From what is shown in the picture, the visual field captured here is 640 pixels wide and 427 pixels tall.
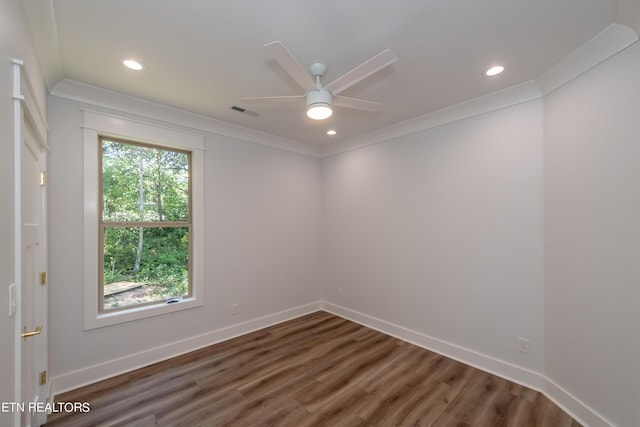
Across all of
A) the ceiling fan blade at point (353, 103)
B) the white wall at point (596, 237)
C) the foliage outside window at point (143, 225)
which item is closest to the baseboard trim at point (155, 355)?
the foliage outside window at point (143, 225)

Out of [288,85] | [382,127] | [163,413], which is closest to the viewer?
[163,413]

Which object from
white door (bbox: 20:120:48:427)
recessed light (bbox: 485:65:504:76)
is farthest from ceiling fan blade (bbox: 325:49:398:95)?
white door (bbox: 20:120:48:427)

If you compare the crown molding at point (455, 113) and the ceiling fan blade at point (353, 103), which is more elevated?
the crown molding at point (455, 113)

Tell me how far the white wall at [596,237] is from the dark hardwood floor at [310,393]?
1.47 ft

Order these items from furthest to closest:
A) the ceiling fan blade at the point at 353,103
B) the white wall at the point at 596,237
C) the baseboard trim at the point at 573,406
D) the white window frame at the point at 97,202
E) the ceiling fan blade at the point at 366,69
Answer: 1. the white window frame at the point at 97,202
2. the ceiling fan blade at the point at 353,103
3. the baseboard trim at the point at 573,406
4. the white wall at the point at 596,237
5. the ceiling fan blade at the point at 366,69

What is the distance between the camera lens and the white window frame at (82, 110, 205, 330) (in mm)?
2482

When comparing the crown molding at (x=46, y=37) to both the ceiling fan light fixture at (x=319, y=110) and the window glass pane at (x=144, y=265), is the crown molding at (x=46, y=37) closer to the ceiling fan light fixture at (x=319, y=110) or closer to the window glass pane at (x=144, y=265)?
the window glass pane at (x=144, y=265)

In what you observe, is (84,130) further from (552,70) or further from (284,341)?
(552,70)

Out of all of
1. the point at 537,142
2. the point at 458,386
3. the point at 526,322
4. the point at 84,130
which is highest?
the point at 84,130

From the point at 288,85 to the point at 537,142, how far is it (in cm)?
233

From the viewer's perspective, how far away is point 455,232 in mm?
2969

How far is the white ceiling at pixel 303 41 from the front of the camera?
157 cm

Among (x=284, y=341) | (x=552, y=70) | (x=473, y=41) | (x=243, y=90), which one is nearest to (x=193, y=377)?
(x=284, y=341)

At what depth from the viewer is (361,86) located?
7.97ft
